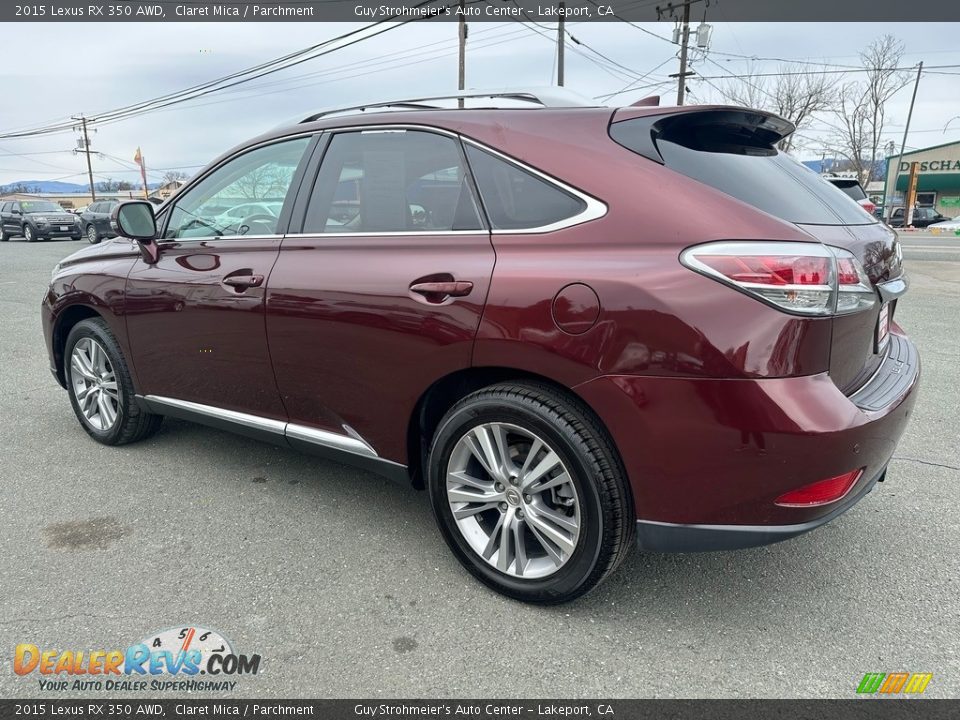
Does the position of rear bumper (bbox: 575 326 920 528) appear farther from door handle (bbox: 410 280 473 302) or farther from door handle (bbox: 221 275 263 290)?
door handle (bbox: 221 275 263 290)

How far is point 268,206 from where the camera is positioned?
3.16 m

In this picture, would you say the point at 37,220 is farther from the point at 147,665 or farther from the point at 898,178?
the point at 898,178

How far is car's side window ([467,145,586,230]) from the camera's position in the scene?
7.47ft

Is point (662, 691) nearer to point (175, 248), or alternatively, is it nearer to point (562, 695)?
point (562, 695)

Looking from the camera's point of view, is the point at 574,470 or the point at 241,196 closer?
the point at 574,470

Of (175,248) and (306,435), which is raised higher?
(175,248)

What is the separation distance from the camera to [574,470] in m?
2.19

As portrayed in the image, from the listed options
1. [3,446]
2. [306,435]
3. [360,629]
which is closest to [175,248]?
[306,435]

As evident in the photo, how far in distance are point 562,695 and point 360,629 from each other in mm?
729

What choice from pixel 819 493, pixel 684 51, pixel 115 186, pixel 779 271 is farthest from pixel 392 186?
pixel 115 186

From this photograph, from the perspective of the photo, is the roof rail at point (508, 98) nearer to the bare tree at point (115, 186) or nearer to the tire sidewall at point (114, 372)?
the tire sidewall at point (114, 372)

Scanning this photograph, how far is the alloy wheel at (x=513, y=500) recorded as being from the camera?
2297 millimetres

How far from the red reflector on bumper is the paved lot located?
0.54m

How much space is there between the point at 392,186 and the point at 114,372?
219cm
